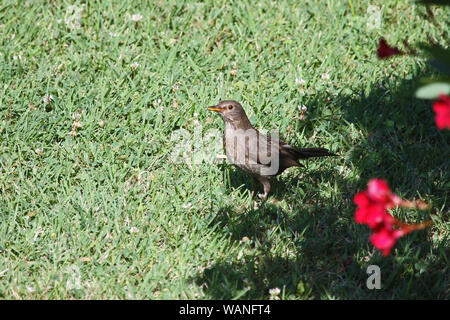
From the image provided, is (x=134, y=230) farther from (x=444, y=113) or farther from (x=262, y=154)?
(x=444, y=113)

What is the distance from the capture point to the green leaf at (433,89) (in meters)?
2.93

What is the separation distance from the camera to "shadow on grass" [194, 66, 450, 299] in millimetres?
4801

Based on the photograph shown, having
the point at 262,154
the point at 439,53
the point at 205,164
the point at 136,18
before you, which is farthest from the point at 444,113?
the point at 136,18

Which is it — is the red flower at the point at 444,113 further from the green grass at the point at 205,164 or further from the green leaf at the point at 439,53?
the green grass at the point at 205,164

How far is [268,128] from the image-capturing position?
669 centimetres

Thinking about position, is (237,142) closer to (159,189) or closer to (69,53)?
(159,189)

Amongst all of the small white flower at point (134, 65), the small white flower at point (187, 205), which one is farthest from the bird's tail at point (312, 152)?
the small white flower at point (134, 65)

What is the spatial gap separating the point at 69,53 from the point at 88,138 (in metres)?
1.59

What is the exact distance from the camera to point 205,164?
20.5 ft

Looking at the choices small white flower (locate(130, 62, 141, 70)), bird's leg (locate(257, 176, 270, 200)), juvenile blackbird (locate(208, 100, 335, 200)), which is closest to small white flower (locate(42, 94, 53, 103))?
small white flower (locate(130, 62, 141, 70))

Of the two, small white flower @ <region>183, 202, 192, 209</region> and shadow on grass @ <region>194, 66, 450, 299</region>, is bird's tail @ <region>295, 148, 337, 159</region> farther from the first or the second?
small white flower @ <region>183, 202, 192, 209</region>

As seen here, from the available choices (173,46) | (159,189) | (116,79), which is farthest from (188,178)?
(173,46)

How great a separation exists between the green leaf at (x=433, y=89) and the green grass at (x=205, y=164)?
117cm

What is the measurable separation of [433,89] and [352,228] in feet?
8.63
